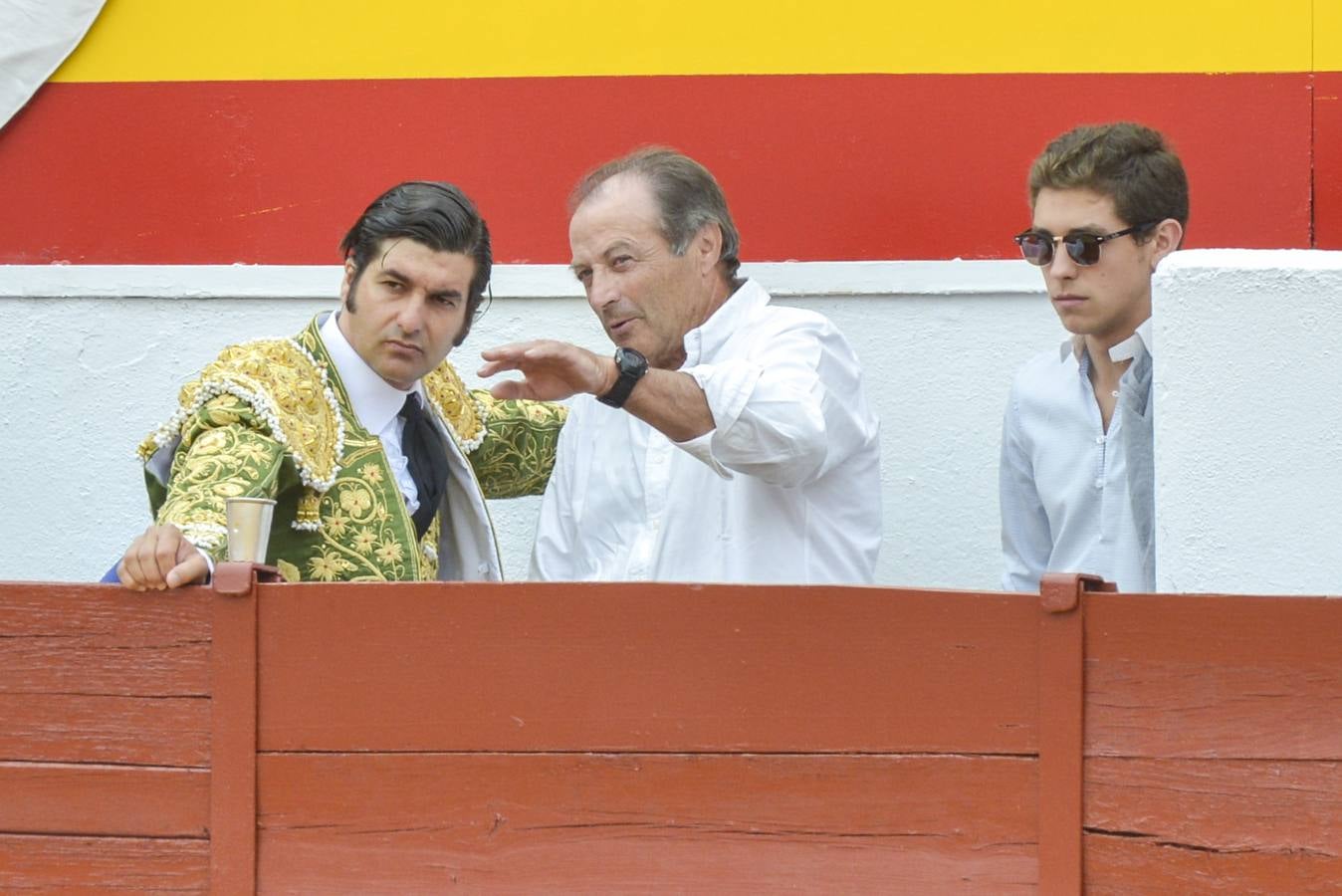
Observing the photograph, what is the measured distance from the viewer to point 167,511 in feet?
8.34

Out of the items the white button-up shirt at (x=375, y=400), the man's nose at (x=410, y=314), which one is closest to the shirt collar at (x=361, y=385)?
the white button-up shirt at (x=375, y=400)

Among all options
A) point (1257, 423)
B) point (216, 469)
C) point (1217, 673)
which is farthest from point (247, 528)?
point (1257, 423)

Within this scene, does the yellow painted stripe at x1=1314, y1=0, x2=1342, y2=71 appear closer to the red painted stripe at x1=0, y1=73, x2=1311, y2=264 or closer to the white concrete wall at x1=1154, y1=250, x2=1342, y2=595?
the red painted stripe at x1=0, y1=73, x2=1311, y2=264

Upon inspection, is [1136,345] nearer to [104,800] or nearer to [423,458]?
[423,458]

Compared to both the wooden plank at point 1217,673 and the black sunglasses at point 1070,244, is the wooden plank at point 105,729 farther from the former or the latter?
the black sunglasses at point 1070,244

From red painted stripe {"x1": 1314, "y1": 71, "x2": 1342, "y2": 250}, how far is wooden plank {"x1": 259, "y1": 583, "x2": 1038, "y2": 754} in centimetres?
138

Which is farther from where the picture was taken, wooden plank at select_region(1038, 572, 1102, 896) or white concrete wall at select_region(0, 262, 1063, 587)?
white concrete wall at select_region(0, 262, 1063, 587)

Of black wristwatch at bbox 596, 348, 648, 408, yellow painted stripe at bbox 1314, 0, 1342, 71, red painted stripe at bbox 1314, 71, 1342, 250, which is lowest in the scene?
black wristwatch at bbox 596, 348, 648, 408

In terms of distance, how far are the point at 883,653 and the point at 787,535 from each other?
532mm

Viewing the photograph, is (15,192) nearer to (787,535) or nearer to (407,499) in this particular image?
(407,499)

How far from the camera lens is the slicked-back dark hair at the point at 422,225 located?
2887mm

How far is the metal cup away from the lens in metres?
2.43

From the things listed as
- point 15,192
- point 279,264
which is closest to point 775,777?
point 279,264

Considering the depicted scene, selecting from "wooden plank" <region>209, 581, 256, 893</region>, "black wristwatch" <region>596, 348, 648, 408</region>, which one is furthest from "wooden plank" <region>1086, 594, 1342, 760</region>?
"wooden plank" <region>209, 581, 256, 893</region>
